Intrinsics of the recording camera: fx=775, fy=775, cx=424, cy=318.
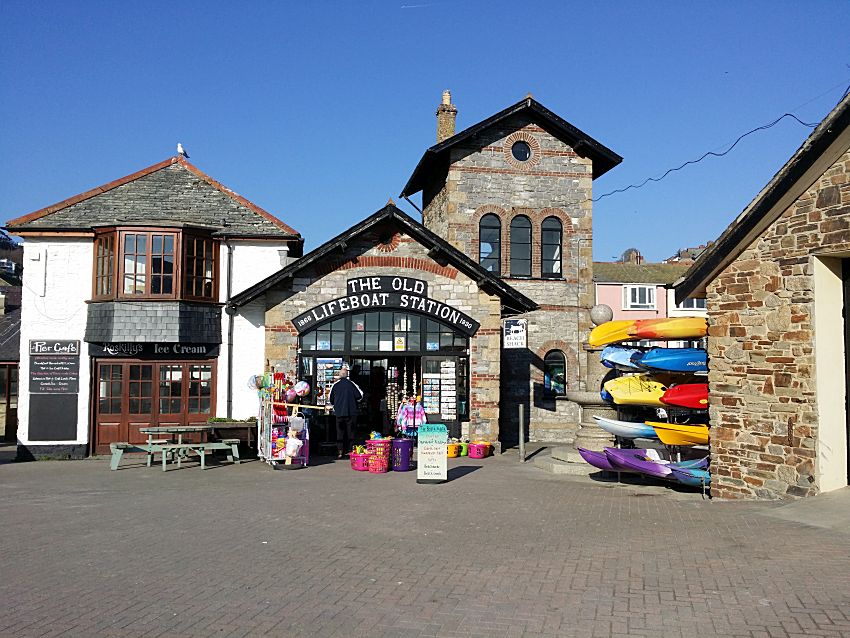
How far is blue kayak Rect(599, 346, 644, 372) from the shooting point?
42.2 feet

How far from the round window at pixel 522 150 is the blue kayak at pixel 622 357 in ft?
34.2

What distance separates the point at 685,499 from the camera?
11219mm

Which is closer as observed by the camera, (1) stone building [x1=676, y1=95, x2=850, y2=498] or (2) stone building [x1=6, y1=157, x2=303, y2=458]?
(1) stone building [x1=676, y1=95, x2=850, y2=498]

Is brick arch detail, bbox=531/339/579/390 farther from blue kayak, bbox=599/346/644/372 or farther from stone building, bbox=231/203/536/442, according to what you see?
blue kayak, bbox=599/346/644/372

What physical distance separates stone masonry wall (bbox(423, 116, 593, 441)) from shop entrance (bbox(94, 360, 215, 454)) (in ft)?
28.7

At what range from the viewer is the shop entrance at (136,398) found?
17.4 m

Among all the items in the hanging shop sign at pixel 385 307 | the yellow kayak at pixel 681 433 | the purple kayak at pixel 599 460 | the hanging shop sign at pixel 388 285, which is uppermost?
the hanging shop sign at pixel 388 285

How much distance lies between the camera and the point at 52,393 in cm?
1722

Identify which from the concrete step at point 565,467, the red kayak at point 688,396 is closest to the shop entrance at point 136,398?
the concrete step at point 565,467

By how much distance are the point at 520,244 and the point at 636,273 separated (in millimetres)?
26138

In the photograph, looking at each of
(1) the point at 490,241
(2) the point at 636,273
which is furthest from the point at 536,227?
(2) the point at 636,273

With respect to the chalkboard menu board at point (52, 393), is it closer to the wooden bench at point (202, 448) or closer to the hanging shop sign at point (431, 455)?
the wooden bench at point (202, 448)

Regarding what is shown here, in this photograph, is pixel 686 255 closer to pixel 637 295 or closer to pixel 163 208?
pixel 637 295

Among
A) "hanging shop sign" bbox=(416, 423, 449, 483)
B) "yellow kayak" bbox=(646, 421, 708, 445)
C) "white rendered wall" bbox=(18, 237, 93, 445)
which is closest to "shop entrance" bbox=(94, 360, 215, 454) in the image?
"white rendered wall" bbox=(18, 237, 93, 445)
